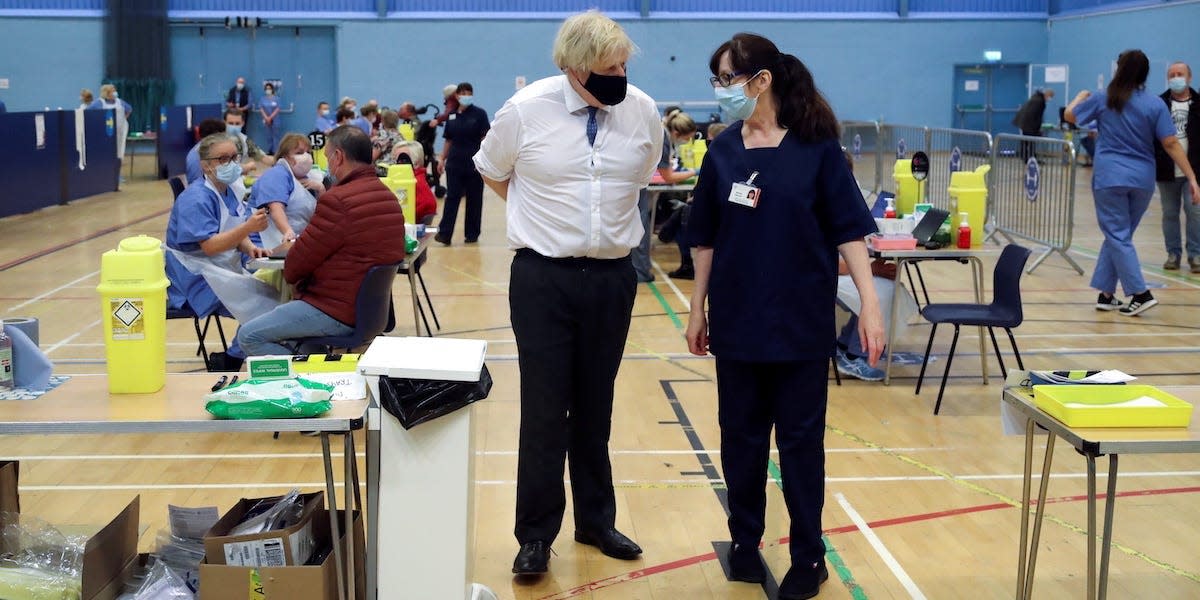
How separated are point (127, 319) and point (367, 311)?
232 centimetres

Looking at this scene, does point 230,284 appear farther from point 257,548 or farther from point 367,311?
point 257,548

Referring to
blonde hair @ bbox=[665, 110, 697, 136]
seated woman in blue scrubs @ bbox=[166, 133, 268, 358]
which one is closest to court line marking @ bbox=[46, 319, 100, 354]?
seated woman in blue scrubs @ bbox=[166, 133, 268, 358]

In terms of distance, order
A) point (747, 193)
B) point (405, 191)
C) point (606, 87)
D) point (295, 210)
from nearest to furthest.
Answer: point (747, 193) → point (606, 87) → point (295, 210) → point (405, 191)

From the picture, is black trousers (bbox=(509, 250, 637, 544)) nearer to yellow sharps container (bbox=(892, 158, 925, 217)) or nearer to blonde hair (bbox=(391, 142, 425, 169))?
yellow sharps container (bbox=(892, 158, 925, 217))

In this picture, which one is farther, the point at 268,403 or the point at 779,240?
the point at 779,240

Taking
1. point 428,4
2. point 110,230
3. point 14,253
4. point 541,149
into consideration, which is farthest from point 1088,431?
point 428,4

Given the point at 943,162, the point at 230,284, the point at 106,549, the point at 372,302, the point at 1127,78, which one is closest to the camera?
the point at 106,549

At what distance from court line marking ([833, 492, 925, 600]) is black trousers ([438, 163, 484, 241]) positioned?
8088 mm

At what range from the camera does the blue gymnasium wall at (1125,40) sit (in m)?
19.5

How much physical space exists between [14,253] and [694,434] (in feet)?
27.6

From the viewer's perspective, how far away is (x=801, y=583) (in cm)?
365

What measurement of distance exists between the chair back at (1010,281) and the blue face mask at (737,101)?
2.91 m

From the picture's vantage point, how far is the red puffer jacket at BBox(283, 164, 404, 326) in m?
5.34

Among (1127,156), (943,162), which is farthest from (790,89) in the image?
(943,162)
